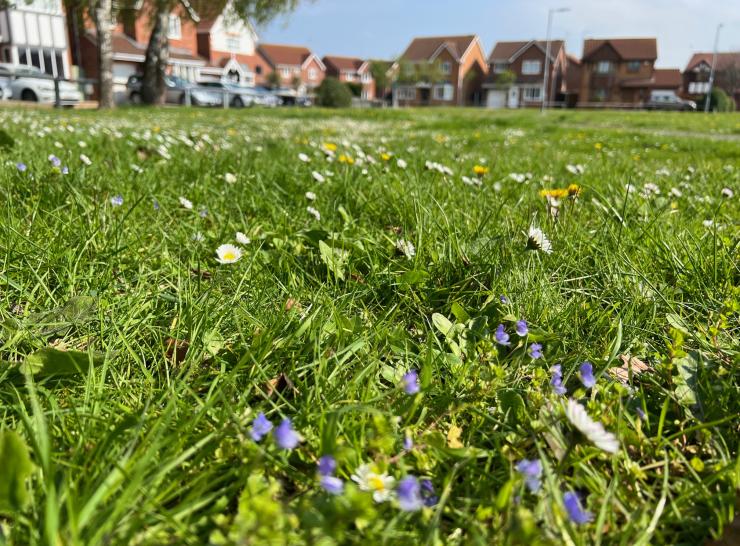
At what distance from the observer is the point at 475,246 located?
79.2 inches

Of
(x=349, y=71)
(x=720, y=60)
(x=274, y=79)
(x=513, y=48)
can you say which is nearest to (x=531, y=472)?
(x=274, y=79)

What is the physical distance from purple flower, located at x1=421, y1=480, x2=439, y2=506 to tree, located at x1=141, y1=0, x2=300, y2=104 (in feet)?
75.5

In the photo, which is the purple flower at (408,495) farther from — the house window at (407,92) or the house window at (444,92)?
the house window at (407,92)

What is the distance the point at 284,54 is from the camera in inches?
3027

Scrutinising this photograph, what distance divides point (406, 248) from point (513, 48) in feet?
264

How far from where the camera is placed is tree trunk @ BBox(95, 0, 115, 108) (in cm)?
1702

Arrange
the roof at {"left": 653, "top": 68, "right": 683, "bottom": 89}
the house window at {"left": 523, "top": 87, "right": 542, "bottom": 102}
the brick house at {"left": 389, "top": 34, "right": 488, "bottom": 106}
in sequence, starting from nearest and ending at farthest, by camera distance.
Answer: the brick house at {"left": 389, "top": 34, "right": 488, "bottom": 106}, the house window at {"left": 523, "top": 87, "right": 542, "bottom": 102}, the roof at {"left": 653, "top": 68, "right": 683, "bottom": 89}

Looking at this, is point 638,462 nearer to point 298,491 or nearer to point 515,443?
point 515,443

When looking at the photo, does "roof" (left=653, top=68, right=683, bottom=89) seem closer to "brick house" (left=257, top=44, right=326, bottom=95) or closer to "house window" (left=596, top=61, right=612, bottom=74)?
"house window" (left=596, top=61, right=612, bottom=74)

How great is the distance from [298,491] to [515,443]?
1.52 feet

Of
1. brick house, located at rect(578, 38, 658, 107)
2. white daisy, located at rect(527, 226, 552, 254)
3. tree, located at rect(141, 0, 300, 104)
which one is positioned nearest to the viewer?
white daisy, located at rect(527, 226, 552, 254)

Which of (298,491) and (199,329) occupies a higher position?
(199,329)

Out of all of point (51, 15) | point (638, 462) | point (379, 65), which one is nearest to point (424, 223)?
point (638, 462)

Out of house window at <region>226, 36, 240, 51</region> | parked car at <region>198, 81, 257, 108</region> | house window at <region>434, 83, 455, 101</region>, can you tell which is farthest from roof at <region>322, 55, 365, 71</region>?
parked car at <region>198, 81, 257, 108</region>
